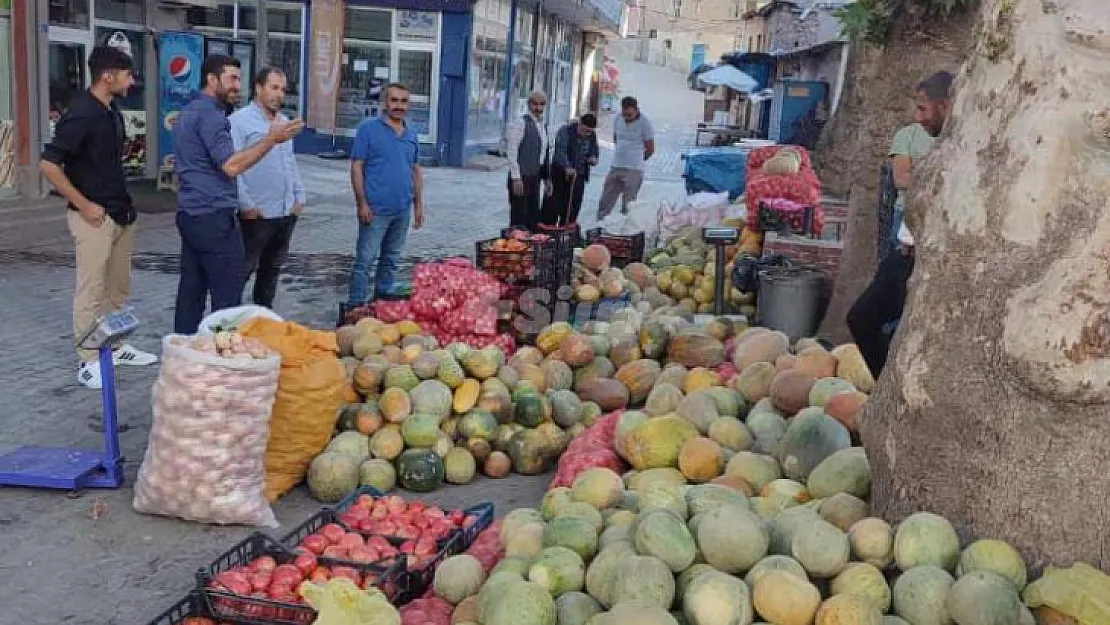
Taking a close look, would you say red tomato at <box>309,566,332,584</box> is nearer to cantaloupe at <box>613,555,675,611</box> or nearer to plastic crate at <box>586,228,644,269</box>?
cantaloupe at <box>613,555,675,611</box>

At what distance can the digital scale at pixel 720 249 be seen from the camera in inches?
317

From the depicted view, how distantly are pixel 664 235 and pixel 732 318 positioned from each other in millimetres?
3822

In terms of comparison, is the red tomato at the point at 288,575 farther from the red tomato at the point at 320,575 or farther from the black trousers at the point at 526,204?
Result: the black trousers at the point at 526,204

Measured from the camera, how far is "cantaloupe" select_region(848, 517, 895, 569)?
335 cm

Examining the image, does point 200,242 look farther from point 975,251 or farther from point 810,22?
point 810,22

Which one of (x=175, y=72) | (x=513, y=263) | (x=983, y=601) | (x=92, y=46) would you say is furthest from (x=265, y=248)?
(x=175, y=72)

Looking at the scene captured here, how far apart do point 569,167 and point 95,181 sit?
650cm

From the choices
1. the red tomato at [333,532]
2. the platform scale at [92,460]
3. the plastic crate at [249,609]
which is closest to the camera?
the plastic crate at [249,609]

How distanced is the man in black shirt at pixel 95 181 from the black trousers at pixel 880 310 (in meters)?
4.28

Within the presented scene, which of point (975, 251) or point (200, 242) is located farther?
point (200, 242)

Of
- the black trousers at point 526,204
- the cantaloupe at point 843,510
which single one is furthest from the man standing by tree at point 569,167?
the cantaloupe at point 843,510

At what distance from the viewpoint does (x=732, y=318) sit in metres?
7.48

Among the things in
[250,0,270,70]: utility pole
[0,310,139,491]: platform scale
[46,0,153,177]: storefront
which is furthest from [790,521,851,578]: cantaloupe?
[250,0,270,70]: utility pole

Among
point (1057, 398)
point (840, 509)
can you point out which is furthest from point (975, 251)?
point (840, 509)
